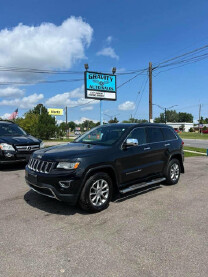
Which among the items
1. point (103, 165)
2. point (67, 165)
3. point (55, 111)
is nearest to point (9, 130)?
point (67, 165)

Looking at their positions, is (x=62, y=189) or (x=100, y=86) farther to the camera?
(x=100, y=86)

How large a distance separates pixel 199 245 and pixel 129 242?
99 centimetres

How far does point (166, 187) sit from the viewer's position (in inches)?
238

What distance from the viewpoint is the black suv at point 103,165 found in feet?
13.0

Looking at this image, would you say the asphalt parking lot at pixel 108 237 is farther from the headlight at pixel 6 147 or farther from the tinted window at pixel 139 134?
the headlight at pixel 6 147

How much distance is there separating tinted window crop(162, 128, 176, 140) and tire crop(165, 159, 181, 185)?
2.18 feet

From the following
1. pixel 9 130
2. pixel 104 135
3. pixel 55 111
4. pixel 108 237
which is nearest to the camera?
pixel 108 237

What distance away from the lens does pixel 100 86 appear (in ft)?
59.5

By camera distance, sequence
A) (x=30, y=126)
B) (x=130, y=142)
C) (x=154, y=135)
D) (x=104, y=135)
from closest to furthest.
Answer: (x=130, y=142) < (x=104, y=135) < (x=154, y=135) < (x=30, y=126)

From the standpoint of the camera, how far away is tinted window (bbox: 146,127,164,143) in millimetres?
5664

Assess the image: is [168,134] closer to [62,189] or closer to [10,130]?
[62,189]

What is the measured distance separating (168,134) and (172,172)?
1089 mm

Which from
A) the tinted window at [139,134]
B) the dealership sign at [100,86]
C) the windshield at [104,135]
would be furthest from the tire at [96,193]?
the dealership sign at [100,86]

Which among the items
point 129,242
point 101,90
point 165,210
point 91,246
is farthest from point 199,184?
point 101,90
